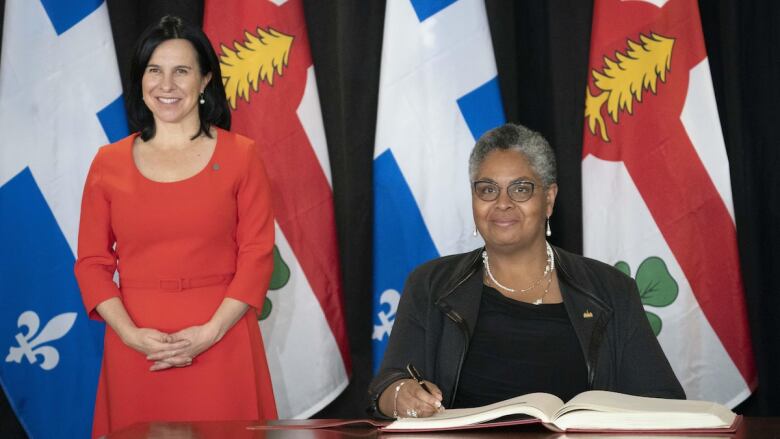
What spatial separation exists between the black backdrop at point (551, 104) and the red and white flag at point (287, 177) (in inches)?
5.6

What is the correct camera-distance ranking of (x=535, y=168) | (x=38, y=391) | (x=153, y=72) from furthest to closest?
1. (x=38, y=391)
2. (x=153, y=72)
3. (x=535, y=168)

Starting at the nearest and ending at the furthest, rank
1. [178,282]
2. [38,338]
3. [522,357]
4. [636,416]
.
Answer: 1. [636,416]
2. [522,357]
3. [178,282]
4. [38,338]

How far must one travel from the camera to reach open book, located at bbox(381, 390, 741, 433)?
1636 mm

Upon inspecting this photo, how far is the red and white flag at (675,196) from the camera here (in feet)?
11.2

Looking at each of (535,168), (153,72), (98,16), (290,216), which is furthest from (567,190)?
(98,16)

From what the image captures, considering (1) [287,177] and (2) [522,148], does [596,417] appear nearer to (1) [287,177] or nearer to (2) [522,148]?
(2) [522,148]

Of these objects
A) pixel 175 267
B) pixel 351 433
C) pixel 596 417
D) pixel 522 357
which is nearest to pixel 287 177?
pixel 175 267

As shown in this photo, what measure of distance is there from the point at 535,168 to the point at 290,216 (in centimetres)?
136

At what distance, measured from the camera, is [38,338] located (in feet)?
11.2

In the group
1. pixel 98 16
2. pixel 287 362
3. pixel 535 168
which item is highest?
pixel 98 16

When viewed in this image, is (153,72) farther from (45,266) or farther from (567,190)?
(567,190)

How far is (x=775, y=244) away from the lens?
3562mm

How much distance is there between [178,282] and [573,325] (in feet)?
3.54

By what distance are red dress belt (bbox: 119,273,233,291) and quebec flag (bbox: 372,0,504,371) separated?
95 cm
